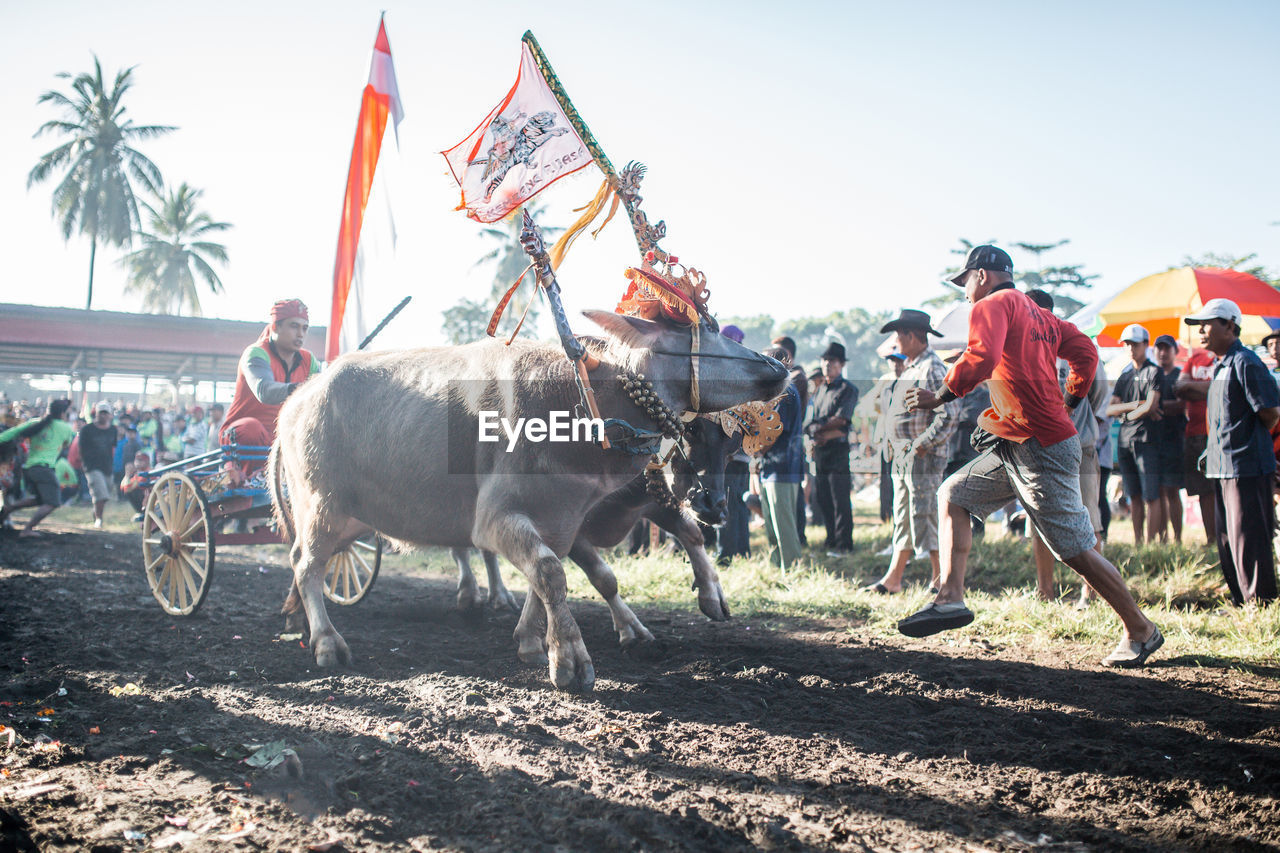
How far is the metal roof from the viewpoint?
74.6 feet

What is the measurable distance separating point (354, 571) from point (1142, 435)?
24.6 feet

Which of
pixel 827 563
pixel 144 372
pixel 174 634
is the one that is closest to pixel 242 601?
pixel 174 634

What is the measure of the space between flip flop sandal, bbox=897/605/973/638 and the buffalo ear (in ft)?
6.34

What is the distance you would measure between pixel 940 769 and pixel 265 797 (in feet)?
7.88

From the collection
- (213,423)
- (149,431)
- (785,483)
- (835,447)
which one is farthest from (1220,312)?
(149,431)

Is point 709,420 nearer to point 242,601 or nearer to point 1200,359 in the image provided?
point 242,601

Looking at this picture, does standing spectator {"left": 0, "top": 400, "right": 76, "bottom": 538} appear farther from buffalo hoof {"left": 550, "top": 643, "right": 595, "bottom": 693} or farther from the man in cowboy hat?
the man in cowboy hat

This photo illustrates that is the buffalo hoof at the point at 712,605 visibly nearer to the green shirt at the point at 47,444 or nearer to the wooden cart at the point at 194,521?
the wooden cart at the point at 194,521

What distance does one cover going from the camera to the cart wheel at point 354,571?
6.64 metres

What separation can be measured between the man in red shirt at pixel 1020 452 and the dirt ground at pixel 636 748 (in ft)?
1.18

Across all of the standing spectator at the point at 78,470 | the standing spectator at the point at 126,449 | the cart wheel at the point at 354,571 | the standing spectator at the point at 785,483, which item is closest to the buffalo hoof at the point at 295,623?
the cart wheel at the point at 354,571

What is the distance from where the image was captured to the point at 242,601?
22.8 feet

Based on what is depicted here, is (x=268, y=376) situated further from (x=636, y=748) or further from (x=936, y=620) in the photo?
(x=936, y=620)

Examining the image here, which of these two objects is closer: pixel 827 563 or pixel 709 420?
pixel 709 420
